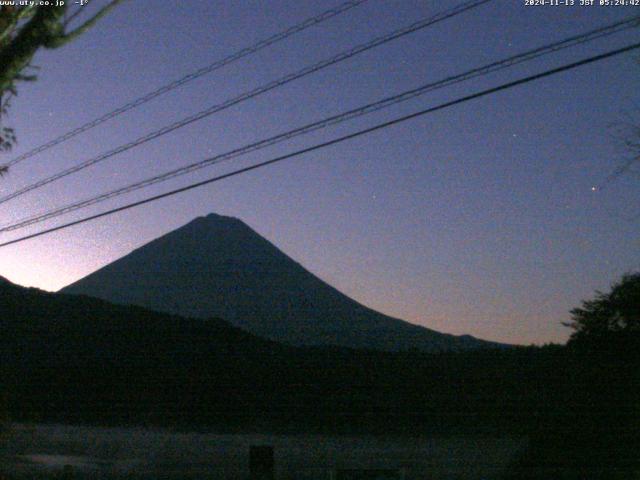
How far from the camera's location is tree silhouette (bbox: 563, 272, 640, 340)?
1257cm

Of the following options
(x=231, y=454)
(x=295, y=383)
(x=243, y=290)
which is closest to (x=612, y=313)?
(x=231, y=454)

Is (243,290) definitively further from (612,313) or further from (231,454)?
(612,313)

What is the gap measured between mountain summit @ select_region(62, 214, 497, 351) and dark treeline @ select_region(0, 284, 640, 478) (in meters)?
5.91

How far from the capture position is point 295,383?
83.9ft

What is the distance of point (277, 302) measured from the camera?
4925 centimetres

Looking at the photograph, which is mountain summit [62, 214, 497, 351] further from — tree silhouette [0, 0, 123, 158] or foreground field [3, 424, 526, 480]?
tree silhouette [0, 0, 123, 158]

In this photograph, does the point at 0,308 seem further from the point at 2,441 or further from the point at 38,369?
the point at 2,441

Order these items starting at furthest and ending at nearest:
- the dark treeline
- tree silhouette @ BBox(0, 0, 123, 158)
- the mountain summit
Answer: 1. the mountain summit
2. the dark treeline
3. tree silhouette @ BBox(0, 0, 123, 158)

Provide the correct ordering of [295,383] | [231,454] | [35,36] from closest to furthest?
[35,36] → [231,454] → [295,383]

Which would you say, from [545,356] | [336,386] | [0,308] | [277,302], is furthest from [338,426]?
[277,302]

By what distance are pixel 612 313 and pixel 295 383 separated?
14.1m

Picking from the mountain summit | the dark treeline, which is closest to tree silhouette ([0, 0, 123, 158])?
the dark treeline

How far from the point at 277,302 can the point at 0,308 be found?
21.3m

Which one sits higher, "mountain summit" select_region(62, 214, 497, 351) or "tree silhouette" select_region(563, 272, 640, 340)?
"mountain summit" select_region(62, 214, 497, 351)
